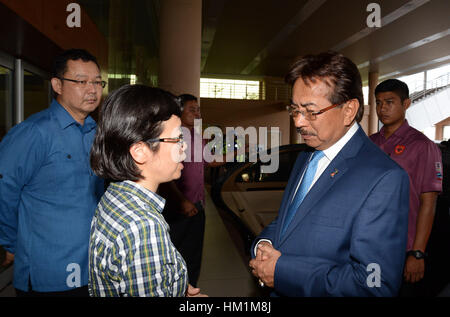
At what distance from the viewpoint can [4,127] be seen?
3104 millimetres

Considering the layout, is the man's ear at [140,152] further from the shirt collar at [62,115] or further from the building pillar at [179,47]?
the building pillar at [179,47]

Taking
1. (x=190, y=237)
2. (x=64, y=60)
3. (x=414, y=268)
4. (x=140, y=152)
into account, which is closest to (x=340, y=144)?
(x=140, y=152)

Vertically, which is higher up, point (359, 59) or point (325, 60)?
point (359, 59)

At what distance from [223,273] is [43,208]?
2.39 m

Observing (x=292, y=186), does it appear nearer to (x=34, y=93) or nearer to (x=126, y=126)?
(x=126, y=126)

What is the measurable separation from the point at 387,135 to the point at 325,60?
117 centimetres

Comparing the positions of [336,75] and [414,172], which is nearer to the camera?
[336,75]

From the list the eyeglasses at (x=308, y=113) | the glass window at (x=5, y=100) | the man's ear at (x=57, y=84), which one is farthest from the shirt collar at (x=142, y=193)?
the glass window at (x=5, y=100)

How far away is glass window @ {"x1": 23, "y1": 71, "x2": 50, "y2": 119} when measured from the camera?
10.9 feet

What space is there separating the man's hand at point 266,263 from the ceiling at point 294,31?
14.5ft

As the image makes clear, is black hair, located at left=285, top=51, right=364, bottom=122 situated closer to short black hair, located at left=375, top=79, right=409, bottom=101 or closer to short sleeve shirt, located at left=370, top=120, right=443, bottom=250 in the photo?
short sleeve shirt, located at left=370, top=120, right=443, bottom=250

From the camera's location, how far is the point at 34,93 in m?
3.54

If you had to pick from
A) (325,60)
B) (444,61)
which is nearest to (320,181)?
(325,60)
